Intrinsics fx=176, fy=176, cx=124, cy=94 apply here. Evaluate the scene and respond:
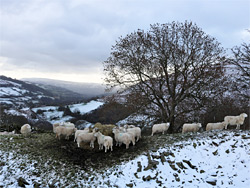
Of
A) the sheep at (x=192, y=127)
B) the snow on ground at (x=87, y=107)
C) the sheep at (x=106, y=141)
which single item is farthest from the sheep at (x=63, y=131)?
the snow on ground at (x=87, y=107)

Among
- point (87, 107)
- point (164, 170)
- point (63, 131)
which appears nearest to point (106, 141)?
point (164, 170)

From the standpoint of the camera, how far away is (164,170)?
840 centimetres

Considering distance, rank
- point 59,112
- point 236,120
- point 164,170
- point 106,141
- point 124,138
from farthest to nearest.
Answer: point 59,112 < point 236,120 < point 124,138 < point 106,141 < point 164,170

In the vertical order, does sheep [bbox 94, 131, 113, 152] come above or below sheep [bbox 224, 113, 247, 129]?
below

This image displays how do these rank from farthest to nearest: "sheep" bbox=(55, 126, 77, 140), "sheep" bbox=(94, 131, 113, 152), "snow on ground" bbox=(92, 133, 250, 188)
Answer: "sheep" bbox=(55, 126, 77, 140) → "sheep" bbox=(94, 131, 113, 152) → "snow on ground" bbox=(92, 133, 250, 188)

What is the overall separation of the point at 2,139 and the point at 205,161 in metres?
13.6

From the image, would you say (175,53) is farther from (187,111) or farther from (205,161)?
(205,161)

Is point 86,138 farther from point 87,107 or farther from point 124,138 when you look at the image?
point 87,107

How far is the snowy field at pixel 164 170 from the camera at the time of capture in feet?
25.5

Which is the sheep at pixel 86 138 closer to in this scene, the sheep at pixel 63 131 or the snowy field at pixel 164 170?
the sheep at pixel 63 131

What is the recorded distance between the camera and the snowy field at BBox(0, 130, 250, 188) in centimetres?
777

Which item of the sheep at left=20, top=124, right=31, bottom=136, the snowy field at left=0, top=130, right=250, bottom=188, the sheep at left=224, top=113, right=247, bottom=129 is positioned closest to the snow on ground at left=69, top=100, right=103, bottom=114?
the sheep at left=20, top=124, right=31, bottom=136

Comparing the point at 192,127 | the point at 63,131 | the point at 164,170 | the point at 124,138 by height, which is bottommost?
the point at 164,170

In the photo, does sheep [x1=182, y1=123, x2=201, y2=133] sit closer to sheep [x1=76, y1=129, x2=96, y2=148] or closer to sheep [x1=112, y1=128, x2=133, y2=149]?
sheep [x1=112, y1=128, x2=133, y2=149]
